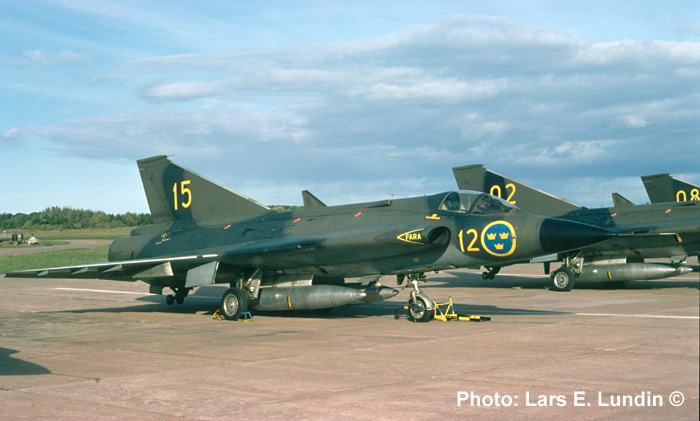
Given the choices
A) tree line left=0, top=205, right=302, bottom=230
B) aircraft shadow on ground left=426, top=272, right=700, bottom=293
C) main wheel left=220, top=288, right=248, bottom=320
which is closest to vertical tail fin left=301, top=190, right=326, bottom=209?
main wheel left=220, top=288, right=248, bottom=320

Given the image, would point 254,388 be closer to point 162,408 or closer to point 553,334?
point 162,408

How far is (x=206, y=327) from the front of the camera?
50.0 feet

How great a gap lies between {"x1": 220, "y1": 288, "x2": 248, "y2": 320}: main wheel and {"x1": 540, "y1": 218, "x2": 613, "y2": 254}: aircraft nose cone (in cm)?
714

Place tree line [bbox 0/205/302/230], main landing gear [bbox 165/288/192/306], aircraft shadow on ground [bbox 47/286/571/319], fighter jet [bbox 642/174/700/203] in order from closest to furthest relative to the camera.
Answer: aircraft shadow on ground [bbox 47/286/571/319] → main landing gear [bbox 165/288/192/306] → fighter jet [bbox 642/174/700/203] → tree line [bbox 0/205/302/230]

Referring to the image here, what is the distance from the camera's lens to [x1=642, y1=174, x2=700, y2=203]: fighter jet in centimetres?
2905

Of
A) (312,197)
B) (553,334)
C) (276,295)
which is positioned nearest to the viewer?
(553,334)

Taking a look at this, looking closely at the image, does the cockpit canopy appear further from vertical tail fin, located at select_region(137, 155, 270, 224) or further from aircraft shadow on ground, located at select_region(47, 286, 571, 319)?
vertical tail fin, located at select_region(137, 155, 270, 224)

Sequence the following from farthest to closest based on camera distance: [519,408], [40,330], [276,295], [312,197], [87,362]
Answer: [312,197], [276,295], [40,330], [87,362], [519,408]

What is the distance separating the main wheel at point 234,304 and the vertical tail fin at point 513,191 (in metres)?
12.8

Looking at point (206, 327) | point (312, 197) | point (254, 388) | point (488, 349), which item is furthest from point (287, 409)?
point (312, 197)

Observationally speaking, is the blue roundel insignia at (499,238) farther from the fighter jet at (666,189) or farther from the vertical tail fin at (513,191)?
the fighter jet at (666,189)

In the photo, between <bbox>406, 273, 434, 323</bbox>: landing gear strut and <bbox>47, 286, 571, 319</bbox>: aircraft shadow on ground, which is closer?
<bbox>406, 273, 434, 323</bbox>: landing gear strut

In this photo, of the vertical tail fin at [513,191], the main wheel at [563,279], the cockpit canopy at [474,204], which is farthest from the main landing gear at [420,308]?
the vertical tail fin at [513,191]

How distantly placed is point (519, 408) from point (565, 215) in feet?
61.7
